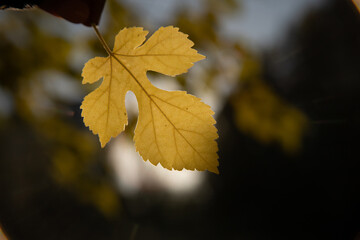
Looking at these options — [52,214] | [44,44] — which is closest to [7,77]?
[44,44]

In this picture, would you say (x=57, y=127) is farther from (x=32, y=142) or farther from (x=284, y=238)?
(x=32, y=142)

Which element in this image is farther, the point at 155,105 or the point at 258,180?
the point at 258,180

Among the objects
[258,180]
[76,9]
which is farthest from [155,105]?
[258,180]

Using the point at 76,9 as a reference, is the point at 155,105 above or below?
below

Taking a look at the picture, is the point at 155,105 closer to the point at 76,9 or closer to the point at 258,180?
the point at 76,9
